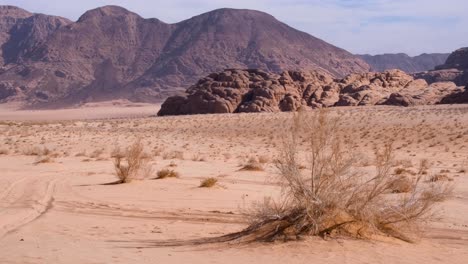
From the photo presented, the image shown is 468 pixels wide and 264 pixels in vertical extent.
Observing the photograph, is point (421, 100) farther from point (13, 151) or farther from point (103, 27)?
point (103, 27)

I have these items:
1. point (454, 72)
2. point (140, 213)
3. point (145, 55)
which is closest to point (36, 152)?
point (140, 213)

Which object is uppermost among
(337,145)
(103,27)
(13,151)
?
(103,27)

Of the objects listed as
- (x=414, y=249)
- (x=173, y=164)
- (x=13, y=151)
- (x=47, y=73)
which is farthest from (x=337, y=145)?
(x=47, y=73)

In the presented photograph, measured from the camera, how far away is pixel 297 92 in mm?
74062

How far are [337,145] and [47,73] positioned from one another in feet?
523

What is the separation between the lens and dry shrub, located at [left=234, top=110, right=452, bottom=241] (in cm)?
915

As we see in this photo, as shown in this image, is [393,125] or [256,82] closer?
[393,125]

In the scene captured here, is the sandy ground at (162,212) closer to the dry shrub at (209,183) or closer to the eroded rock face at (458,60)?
the dry shrub at (209,183)

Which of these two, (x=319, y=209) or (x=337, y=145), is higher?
(x=337, y=145)

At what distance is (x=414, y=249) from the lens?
881 cm

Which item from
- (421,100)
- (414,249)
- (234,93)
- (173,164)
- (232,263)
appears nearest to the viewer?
(232,263)

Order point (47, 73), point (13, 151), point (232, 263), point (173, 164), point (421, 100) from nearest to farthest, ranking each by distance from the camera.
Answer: point (232, 263) → point (173, 164) → point (13, 151) → point (421, 100) → point (47, 73)

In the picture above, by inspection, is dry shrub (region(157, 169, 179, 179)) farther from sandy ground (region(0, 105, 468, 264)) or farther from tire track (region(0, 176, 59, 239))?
tire track (region(0, 176, 59, 239))

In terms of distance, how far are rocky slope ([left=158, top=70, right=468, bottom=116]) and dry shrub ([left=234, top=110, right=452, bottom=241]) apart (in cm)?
5567
